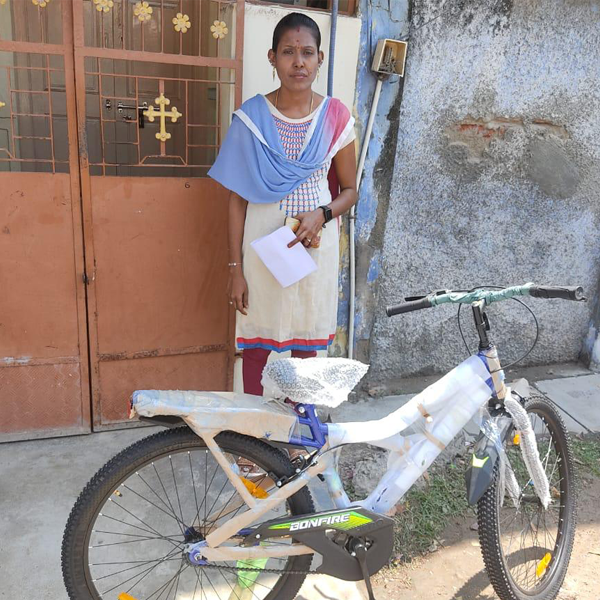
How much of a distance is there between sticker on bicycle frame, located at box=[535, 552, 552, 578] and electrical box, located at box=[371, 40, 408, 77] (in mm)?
2316

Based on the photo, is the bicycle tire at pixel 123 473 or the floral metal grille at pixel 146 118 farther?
the floral metal grille at pixel 146 118

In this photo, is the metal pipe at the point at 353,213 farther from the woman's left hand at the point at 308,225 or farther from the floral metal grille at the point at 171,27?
the floral metal grille at the point at 171,27

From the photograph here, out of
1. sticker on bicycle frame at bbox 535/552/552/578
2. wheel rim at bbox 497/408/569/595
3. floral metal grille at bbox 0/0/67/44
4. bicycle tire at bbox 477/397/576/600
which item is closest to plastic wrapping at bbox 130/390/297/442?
bicycle tire at bbox 477/397/576/600

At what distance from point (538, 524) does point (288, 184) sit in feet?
5.85

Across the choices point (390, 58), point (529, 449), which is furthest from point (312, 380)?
point (390, 58)

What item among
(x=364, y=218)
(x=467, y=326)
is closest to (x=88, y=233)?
(x=364, y=218)

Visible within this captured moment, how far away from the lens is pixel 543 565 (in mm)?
2439

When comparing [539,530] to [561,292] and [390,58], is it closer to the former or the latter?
[561,292]

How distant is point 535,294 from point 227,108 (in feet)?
5.95

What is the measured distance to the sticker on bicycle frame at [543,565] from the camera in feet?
7.97

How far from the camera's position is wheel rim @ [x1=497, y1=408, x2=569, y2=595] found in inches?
96.0

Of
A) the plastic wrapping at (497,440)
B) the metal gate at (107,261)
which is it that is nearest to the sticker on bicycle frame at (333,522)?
the plastic wrapping at (497,440)

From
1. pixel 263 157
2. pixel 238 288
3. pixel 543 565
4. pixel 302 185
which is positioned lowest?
pixel 543 565

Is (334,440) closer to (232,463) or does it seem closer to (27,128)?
(232,463)
